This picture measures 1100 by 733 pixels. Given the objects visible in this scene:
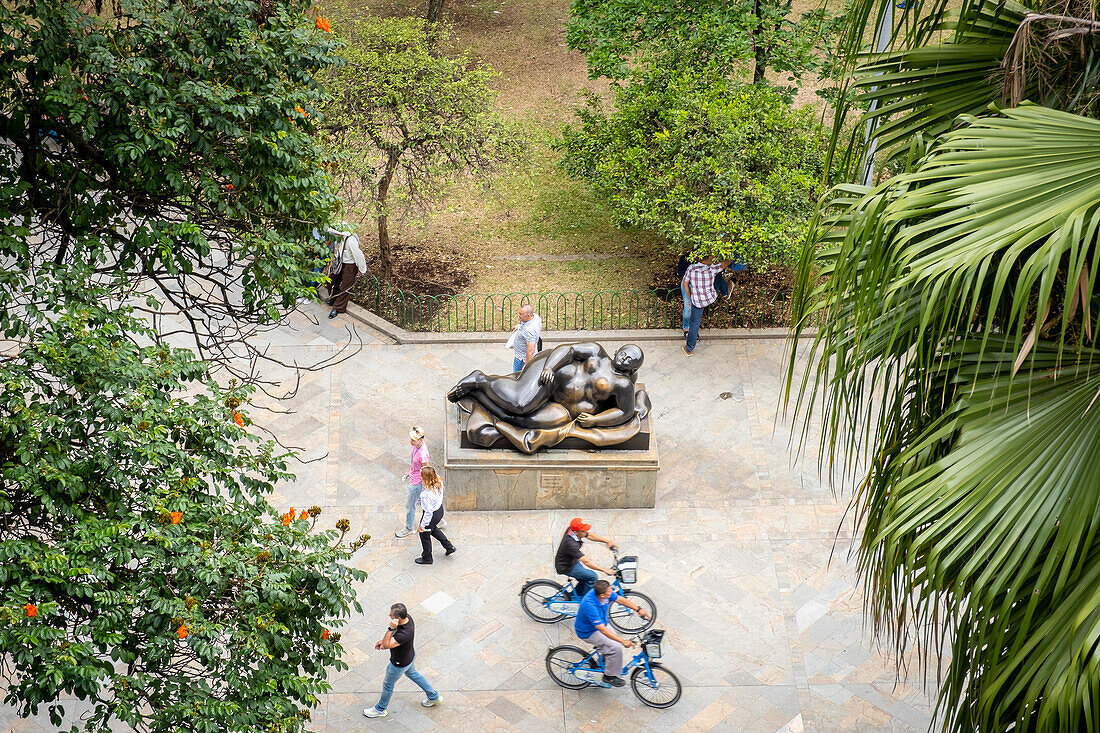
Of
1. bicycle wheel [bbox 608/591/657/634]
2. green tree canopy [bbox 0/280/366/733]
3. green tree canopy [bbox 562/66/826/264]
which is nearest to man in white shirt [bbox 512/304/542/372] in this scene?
green tree canopy [bbox 562/66/826/264]

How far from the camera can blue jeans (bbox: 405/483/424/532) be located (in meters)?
12.5

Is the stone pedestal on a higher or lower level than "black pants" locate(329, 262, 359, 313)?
lower

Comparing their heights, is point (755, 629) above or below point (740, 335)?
below

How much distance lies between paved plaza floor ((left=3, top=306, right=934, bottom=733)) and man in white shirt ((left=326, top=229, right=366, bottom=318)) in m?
0.66

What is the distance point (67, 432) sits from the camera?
6.91m

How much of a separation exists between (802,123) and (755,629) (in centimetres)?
726

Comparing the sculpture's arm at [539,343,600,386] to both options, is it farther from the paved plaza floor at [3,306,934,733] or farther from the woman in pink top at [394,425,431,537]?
the paved plaza floor at [3,306,934,733]

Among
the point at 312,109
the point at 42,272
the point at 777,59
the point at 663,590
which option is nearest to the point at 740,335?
the point at 777,59

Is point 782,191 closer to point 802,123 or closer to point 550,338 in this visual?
point 802,123

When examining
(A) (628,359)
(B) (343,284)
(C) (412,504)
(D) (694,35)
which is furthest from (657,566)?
(D) (694,35)

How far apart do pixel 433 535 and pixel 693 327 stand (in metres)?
5.15

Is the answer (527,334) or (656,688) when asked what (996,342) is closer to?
(656,688)

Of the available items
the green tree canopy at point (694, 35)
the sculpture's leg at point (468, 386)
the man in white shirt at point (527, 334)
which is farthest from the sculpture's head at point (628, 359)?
the green tree canopy at point (694, 35)

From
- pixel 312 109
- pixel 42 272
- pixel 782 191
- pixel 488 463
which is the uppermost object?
pixel 312 109
